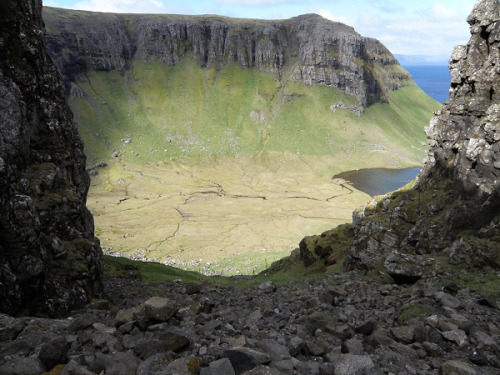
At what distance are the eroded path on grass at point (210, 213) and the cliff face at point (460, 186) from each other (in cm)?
4257

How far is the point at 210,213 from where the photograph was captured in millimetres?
139500

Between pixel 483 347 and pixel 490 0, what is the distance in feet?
148

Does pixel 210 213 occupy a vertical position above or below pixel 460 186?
below

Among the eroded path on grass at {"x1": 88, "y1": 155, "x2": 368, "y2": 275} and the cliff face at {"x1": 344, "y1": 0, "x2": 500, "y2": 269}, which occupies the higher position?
the cliff face at {"x1": 344, "y1": 0, "x2": 500, "y2": 269}

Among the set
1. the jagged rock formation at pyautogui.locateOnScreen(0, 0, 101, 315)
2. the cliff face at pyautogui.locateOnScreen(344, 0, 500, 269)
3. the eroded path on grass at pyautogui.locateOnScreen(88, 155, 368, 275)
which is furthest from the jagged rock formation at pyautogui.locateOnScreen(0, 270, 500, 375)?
the eroded path on grass at pyautogui.locateOnScreen(88, 155, 368, 275)

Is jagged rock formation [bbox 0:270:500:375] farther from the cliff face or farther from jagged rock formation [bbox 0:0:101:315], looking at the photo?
the cliff face

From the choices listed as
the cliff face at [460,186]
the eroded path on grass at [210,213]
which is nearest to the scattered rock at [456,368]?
the cliff face at [460,186]

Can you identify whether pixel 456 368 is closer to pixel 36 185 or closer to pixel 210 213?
→ pixel 36 185

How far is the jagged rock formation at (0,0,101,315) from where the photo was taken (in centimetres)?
2325

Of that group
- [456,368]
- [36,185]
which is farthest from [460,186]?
[36,185]

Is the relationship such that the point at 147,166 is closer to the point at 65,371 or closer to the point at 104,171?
the point at 104,171

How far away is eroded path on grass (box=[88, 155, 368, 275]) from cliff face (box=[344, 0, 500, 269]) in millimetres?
42575

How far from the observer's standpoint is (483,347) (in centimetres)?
1137

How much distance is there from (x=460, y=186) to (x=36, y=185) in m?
44.8
